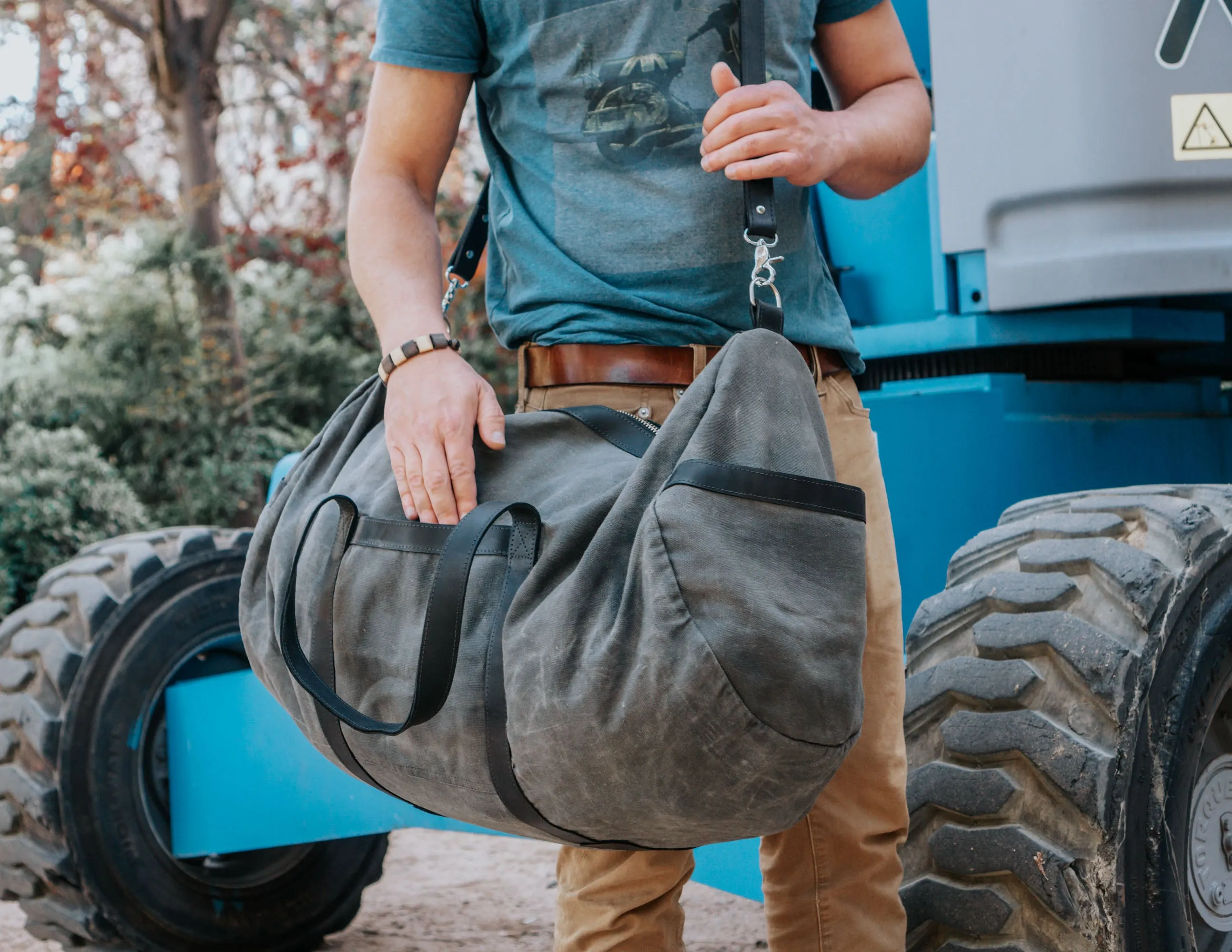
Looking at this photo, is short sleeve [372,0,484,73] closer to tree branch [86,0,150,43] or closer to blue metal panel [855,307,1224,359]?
blue metal panel [855,307,1224,359]

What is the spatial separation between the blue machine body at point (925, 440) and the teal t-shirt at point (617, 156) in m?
0.96

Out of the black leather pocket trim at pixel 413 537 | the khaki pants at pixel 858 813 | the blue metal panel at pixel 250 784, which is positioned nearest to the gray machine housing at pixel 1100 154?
the khaki pants at pixel 858 813

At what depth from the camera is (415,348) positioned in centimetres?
154

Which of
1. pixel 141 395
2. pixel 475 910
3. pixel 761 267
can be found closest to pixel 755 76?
pixel 761 267

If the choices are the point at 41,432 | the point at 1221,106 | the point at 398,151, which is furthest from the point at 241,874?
the point at 41,432

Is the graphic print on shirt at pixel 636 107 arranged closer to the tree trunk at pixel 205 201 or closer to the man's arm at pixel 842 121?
the man's arm at pixel 842 121

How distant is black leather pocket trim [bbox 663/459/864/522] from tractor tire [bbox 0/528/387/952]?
2192mm

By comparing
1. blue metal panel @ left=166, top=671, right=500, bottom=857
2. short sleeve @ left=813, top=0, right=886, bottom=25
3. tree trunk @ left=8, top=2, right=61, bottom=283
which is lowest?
blue metal panel @ left=166, top=671, right=500, bottom=857

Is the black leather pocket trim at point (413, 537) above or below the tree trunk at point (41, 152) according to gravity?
below

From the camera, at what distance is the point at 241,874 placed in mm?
3271

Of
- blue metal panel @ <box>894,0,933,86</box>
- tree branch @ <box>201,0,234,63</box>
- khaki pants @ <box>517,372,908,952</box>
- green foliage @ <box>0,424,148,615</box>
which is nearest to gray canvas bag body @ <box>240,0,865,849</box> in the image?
khaki pants @ <box>517,372,908,952</box>

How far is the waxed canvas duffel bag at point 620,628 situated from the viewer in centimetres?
115

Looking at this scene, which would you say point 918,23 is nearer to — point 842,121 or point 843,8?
point 843,8

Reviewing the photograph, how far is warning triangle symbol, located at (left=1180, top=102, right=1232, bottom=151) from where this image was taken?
2.12 metres
